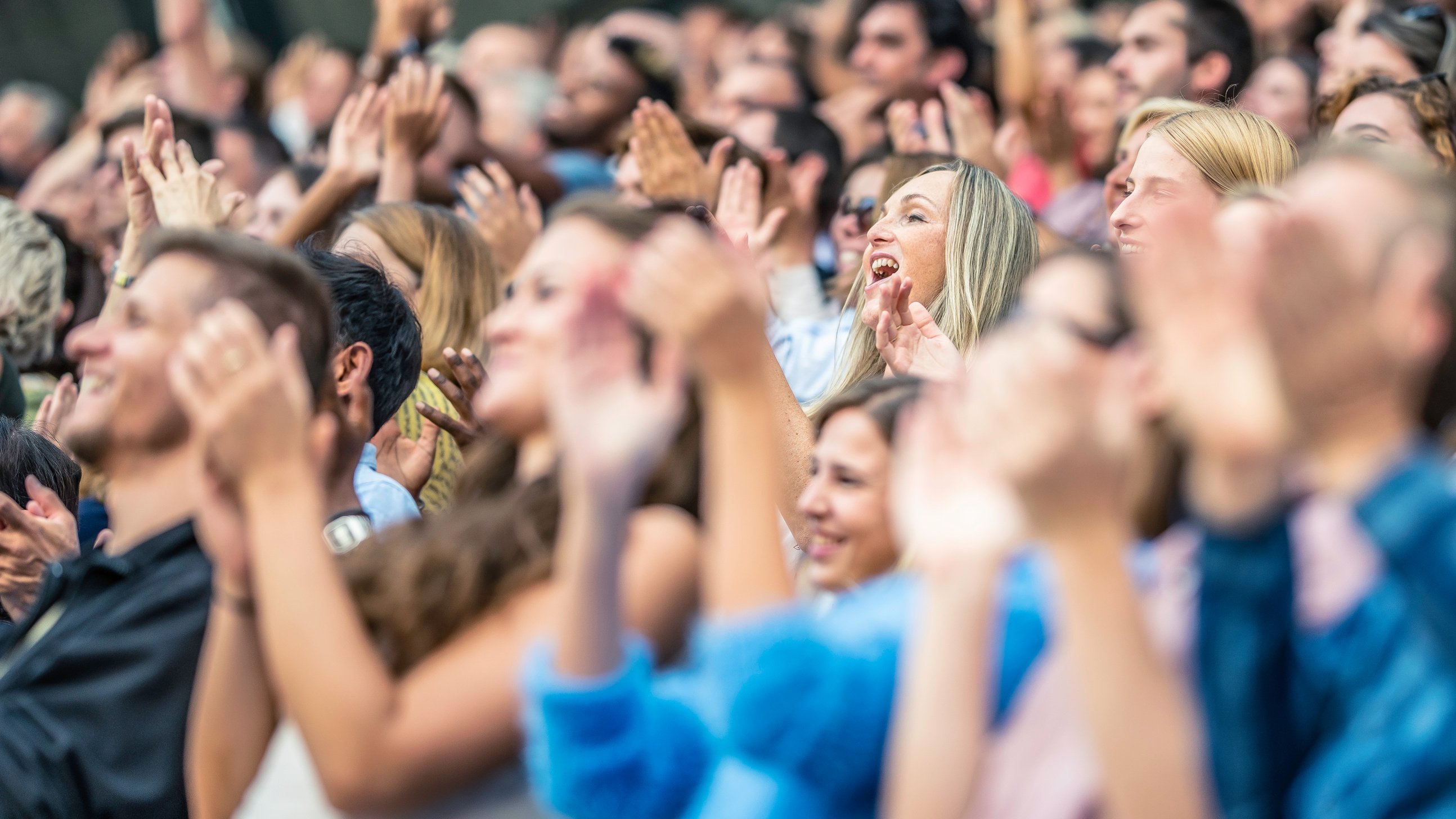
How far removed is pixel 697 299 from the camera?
1585 mm

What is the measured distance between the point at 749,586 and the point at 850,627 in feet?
0.40

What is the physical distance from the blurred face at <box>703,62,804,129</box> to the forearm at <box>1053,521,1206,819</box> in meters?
4.33

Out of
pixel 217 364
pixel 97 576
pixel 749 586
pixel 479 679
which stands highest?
pixel 217 364

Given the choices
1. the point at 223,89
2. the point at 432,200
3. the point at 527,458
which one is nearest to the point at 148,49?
the point at 223,89

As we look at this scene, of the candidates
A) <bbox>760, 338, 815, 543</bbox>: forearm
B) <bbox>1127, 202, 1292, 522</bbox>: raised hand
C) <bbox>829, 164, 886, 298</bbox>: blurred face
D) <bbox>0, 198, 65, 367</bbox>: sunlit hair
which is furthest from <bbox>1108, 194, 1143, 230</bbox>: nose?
<bbox>0, 198, 65, 367</bbox>: sunlit hair

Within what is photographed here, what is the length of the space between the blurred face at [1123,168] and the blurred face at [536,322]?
1661mm

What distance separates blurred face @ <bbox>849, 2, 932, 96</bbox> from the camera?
5543 millimetres

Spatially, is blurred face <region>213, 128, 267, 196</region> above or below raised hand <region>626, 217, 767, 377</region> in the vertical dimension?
below

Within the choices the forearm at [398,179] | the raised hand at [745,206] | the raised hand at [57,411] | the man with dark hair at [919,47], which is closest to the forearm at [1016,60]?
the man with dark hair at [919,47]

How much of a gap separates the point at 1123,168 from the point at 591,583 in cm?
237

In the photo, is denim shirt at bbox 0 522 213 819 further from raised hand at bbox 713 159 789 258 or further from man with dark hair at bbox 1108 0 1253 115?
man with dark hair at bbox 1108 0 1253 115

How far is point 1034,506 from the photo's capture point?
131 cm

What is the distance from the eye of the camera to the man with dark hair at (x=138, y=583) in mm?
2152

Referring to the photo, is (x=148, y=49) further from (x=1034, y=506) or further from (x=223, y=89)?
(x=1034, y=506)
